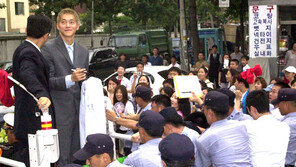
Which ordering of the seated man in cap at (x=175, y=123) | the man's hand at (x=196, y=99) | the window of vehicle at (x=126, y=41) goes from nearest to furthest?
the seated man in cap at (x=175, y=123)
the man's hand at (x=196, y=99)
the window of vehicle at (x=126, y=41)

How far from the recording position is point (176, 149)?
12.4 feet

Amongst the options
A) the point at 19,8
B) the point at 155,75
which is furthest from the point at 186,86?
the point at 19,8

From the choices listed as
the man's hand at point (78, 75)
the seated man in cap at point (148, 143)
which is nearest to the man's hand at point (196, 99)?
the seated man in cap at point (148, 143)

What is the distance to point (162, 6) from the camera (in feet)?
168

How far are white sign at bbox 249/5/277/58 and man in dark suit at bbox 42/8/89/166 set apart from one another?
39.4 feet

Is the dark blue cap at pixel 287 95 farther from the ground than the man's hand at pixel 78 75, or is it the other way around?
the man's hand at pixel 78 75

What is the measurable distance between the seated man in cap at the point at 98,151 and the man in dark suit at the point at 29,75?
1.84ft

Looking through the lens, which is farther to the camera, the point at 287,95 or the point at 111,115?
the point at 287,95

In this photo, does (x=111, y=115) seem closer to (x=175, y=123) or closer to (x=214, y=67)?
(x=175, y=123)

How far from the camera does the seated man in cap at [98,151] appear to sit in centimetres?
414

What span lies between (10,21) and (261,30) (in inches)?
1802

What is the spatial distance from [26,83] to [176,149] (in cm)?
147

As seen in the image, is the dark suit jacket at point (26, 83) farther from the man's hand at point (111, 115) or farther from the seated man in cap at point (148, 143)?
the seated man in cap at point (148, 143)

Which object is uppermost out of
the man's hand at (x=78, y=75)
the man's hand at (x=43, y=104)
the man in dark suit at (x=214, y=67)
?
the man's hand at (x=78, y=75)
